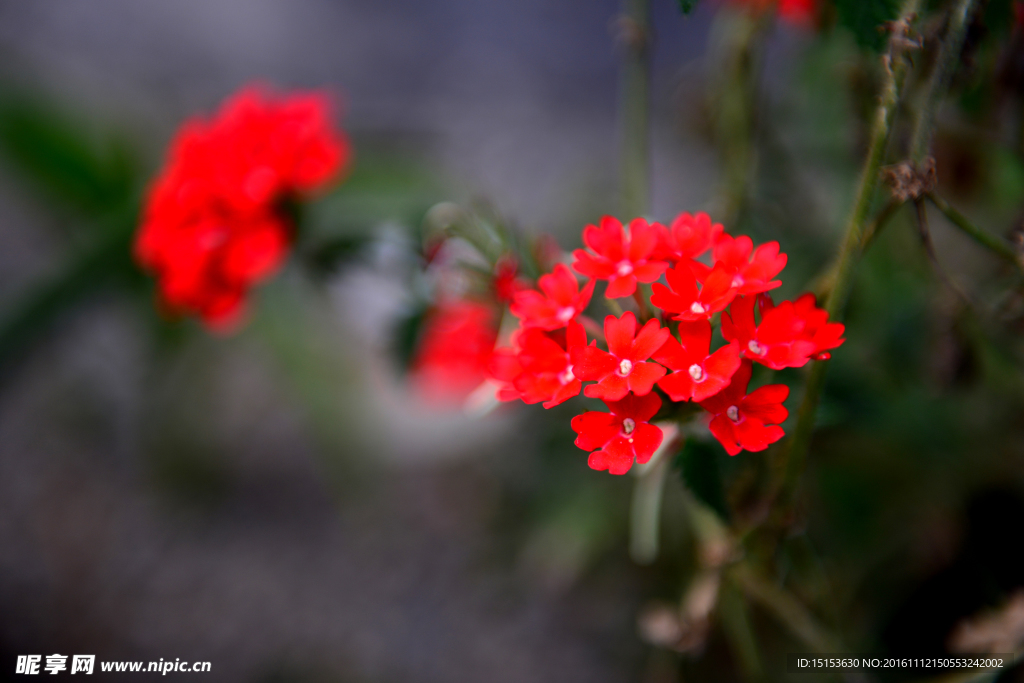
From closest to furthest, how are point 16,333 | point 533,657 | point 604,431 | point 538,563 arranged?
point 604,431 < point 16,333 < point 538,563 < point 533,657

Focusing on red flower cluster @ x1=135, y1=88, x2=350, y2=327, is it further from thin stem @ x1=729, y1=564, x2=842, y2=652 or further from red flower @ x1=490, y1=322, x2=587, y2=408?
thin stem @ x1=729, y1=564, x2=842, y2=652

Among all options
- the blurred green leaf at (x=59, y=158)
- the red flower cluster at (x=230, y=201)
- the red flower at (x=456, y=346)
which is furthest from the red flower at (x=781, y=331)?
the blurred green leaf at (x=59, y=158)

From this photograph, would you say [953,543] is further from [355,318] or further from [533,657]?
[355,318]

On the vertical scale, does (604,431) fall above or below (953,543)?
above

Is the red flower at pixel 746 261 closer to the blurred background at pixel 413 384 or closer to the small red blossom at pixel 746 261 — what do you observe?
the small red blossom at pixel 746 261

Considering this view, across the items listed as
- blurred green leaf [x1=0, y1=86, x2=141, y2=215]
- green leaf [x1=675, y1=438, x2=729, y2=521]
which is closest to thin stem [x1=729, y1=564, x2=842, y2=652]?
green leaf [x1=675, y1=438, x2=729, y2=521]

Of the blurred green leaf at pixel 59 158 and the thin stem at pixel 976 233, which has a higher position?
the thin stem at pixel 976 233

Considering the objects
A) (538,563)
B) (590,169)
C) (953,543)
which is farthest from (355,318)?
(953,543)
